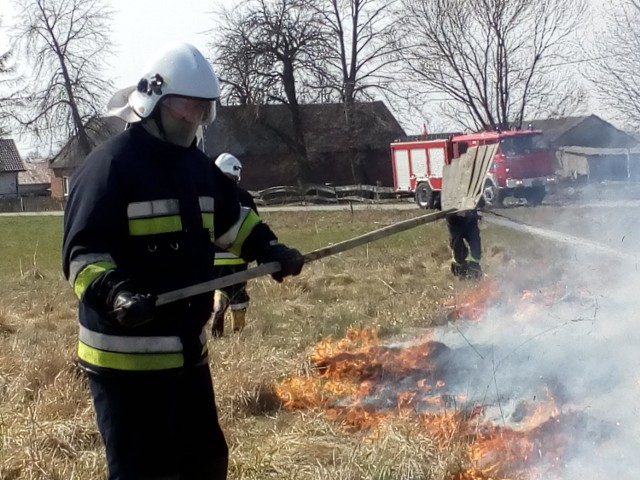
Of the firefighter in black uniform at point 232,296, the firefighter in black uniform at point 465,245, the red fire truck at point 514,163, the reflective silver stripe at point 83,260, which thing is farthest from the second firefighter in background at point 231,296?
the red fire truck at point 514,163

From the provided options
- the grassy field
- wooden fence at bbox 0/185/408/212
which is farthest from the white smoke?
wooden fence at bbox 0/185/408/212

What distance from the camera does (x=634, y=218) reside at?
6574mm

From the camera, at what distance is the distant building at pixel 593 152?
746cm

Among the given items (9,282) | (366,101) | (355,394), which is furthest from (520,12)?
(355,394)

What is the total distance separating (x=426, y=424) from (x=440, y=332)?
1976mm

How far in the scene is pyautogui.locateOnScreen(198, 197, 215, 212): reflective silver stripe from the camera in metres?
3.38

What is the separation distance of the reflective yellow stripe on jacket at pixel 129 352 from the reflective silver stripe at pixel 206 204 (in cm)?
54

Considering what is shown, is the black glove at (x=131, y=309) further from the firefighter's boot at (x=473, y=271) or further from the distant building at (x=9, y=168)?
the distant building at (x=9, y=168)

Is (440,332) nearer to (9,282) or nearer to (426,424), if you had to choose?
(426,424)

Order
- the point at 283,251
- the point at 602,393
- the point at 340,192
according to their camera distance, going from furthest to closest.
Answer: the point at 340,192 → the point at 602,393 → the point at 283,251

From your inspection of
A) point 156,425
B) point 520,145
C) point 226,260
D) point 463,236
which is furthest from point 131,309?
point 520,145

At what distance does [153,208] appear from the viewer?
3152 millimetres

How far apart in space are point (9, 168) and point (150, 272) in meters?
62.1

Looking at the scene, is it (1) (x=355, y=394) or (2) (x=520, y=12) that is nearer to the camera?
(1) (x=355, y=394)
